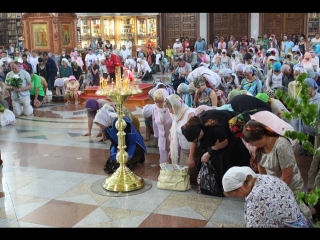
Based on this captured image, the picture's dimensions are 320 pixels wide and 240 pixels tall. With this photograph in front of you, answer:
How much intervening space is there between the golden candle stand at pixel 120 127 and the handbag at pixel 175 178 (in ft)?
1.06

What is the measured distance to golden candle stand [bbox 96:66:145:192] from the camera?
4.98 m

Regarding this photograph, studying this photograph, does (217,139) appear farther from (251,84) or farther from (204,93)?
(251,84)

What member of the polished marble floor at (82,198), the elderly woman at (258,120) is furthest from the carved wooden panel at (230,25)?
the elderly woman at (258,120)

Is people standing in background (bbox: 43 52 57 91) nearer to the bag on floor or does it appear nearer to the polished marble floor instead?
the polished marble floor

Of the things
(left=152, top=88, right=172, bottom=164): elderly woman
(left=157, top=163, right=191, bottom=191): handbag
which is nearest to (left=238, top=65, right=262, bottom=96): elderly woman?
(left=152, top=88, right=172, bottom=164): elderly woman

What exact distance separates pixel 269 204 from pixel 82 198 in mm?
2784

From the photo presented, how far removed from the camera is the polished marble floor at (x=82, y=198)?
4441mm

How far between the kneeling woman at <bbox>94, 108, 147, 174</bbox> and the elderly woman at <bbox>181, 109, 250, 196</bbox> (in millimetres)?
1194

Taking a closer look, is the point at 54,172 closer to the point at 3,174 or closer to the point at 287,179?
the point at 3,174

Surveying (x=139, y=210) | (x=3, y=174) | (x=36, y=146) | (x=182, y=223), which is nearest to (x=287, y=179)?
(x=182, y=223)

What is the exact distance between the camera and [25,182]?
5.68 m

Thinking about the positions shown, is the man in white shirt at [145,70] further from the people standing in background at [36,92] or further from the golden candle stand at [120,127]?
the golden candle stand at [120,127]
